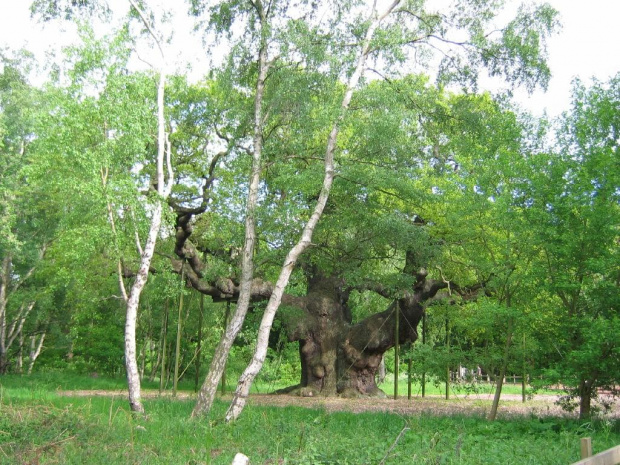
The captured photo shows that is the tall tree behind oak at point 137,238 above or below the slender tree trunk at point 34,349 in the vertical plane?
above

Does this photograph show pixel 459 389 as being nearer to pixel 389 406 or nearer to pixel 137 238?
pixel 389 406

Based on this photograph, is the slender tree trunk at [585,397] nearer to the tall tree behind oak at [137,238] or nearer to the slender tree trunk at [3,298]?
the tall tree behind oak at [137,238]

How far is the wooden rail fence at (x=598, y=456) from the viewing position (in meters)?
4.73

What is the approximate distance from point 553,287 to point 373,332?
9.58 m

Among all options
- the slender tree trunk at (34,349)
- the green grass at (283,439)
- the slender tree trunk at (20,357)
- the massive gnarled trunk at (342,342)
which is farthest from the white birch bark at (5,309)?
the green grass at (283,439)

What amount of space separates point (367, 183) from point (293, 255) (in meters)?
2.53

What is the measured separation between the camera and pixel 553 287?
1096cm

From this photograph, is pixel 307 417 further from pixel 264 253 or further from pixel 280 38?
pixel 280 38

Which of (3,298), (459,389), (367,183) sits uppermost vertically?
(367,183)

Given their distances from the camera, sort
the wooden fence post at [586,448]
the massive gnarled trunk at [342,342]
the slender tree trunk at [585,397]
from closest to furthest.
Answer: the wooden fence post at [586,448]
the slender tree trunk at [585,397]
the massive gnarled trunk at [342,342]

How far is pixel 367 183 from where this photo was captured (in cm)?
1373

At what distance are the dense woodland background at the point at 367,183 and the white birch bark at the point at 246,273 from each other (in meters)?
0.07

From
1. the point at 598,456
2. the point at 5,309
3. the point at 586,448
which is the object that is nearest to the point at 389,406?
the point at 586,448

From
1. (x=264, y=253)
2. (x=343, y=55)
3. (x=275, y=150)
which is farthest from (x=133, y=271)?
(x=343, y=55)
